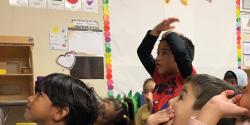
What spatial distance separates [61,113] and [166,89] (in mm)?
502

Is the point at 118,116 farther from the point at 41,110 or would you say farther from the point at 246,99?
the point at 246,99

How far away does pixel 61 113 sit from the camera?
4.58ft

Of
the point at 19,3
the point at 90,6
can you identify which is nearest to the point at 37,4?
the point at 19,3

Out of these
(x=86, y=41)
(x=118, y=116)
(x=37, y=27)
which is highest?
(x=37, y=27)

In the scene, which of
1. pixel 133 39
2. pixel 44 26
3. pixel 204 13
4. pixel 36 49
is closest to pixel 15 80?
pixel 36 49

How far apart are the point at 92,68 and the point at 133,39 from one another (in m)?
0.45

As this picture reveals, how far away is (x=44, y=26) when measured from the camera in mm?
3045

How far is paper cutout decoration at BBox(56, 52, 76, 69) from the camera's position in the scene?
307 centimetres

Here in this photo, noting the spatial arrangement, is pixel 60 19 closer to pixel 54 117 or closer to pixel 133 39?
pixel 133 39

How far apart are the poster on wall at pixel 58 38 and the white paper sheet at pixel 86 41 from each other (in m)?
0.04

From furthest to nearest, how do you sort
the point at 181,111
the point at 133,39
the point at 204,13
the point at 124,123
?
the point at 204,13 < the point at 133,39 < the point at 124,123 < the point at 181,111

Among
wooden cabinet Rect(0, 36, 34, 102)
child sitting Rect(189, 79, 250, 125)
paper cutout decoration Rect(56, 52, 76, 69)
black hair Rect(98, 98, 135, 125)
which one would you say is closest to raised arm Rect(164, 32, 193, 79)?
black hair Rect(98, 98, 135, 125)

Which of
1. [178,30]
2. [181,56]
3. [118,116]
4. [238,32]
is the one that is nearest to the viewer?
[181,56]

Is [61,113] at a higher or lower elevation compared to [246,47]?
lower
